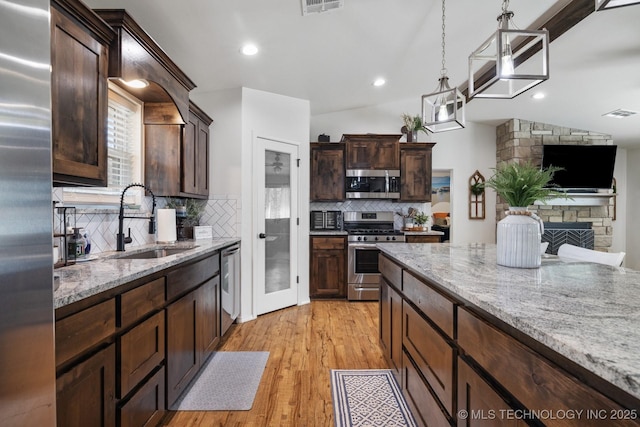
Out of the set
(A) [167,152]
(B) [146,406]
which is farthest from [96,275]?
(A) [167,152]

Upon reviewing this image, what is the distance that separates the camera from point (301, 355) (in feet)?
8.86

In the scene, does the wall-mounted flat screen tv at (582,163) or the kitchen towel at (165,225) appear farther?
the wall-mounted flat screen tv at (582,163)

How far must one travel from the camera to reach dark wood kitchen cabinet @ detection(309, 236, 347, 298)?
4.40 metres

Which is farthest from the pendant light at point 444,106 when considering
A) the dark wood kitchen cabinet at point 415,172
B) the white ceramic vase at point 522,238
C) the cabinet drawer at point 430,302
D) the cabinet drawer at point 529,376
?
the dark wood kitchen cabinet at point 415,172

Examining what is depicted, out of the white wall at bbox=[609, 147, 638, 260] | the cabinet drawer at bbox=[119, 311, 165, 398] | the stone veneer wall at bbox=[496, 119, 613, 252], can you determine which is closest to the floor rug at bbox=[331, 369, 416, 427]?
the cabinet drawer at bbox=[119, 311, 165, 398]

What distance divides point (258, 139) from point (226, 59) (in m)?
0.93

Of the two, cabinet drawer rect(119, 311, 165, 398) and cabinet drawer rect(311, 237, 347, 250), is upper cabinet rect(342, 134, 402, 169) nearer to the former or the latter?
cabinet drawer rect(311, 237, 347, 250)

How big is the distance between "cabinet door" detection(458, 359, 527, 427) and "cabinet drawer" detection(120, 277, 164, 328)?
1393 millimetres

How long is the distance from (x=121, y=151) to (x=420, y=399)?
9.16 ft

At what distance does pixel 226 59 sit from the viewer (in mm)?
2977

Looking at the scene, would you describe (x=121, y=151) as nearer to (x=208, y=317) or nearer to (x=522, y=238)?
(x=208, y=317)

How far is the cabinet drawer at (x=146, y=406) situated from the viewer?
1.38m

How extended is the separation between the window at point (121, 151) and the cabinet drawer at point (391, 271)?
6.87 feet

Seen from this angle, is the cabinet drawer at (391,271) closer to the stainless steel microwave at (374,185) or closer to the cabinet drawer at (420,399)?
the cabinet drawer at (420,399)
